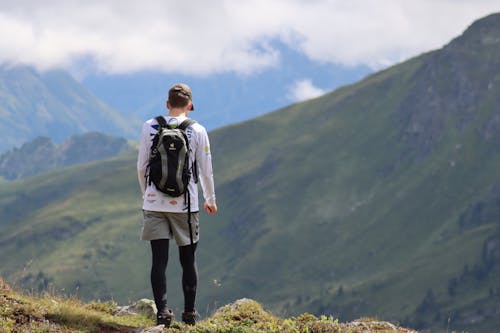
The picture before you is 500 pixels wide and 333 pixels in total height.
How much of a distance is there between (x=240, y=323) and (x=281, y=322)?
3.70ft

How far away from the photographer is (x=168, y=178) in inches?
599

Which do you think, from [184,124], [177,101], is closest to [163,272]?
[184,124]

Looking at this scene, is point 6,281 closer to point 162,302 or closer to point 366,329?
point 162,302

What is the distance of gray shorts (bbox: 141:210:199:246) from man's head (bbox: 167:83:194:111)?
7.01 feet

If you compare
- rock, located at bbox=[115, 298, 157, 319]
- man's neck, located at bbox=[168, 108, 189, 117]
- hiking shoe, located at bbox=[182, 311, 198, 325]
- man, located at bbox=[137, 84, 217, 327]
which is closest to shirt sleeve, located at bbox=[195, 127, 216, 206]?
man, located at bbox=[137, 84, 217, 327]

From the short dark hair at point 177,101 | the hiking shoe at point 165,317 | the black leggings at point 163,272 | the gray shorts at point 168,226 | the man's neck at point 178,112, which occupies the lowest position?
the hiking shoe at point 165,317

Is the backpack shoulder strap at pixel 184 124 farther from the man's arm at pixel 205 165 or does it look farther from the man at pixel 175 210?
the man's arm at pixel 205 165

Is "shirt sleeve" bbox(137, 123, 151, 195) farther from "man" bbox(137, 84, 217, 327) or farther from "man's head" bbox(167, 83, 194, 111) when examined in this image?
"man's head" bbox(167, 83, 194, 111)

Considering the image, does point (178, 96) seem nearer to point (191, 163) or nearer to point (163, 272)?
point (191, 163)

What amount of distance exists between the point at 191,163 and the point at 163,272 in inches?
84.6

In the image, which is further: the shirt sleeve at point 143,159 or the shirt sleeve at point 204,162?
the shirt sleeve at point 204,162

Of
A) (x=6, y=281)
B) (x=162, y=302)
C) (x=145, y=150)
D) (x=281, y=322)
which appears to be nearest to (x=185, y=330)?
(x=162, y=302)

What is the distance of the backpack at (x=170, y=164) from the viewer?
15234 millimetres

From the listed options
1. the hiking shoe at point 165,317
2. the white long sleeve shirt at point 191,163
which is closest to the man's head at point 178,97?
the white long sleeve shirt at point 191,163
